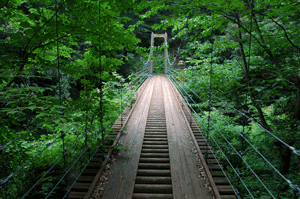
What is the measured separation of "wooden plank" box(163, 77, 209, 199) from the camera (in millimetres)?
1958

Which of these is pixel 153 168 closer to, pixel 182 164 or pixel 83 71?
pixel 182 164

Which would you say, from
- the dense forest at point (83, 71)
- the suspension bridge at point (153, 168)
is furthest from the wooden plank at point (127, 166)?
the dense forest at point (83, 71)

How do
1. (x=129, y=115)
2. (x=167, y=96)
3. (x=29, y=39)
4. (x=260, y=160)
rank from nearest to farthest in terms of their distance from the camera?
(x=29, y=39)
(x=260, y=160)
(x=129, y=115)
(x=167, y=96)

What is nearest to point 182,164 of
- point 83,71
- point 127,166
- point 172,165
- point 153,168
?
point 172,165

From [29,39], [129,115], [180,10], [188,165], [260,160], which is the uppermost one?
[180,10]

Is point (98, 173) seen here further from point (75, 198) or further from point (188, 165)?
point (188, 165)

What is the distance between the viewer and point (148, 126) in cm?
376

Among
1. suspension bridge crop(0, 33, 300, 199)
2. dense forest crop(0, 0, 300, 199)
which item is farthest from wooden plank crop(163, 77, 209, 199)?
dense forest crop(0, 0, 300, 199)

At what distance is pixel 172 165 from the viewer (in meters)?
2.41

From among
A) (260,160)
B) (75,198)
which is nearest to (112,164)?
(75,198)

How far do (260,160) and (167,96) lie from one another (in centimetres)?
383

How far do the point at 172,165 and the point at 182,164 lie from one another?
0.15 meters

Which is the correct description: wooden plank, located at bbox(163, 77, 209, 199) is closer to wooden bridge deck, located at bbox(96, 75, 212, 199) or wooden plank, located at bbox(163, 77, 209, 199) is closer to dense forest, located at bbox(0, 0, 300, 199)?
wooden bridge deck, located at bbox(96, 75, 212, 199)

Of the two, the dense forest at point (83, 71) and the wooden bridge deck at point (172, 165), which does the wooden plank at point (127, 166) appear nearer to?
the wooden bridge deck at point (172, 165)
